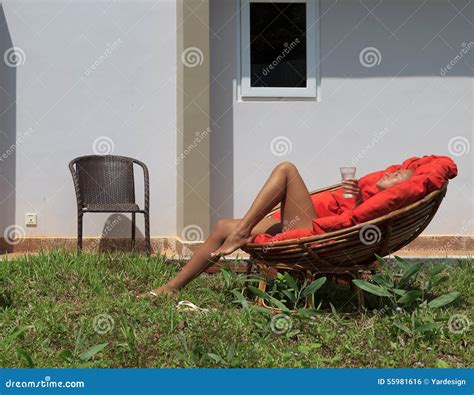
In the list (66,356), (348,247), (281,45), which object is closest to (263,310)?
(348,247)

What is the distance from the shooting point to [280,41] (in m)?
6.56

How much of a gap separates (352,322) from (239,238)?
2.70ft

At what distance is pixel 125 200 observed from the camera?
238 inches

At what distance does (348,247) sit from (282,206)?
1.85ft

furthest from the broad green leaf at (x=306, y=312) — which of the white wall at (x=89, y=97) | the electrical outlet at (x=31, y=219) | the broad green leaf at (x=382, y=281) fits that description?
the electrical outlet at (x=31, y=219)

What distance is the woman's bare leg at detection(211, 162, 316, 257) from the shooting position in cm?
383

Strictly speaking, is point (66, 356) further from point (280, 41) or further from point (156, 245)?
point (280, 41)

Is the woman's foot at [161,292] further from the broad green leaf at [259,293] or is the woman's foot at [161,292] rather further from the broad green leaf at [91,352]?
the broad green leaf at [91,352]

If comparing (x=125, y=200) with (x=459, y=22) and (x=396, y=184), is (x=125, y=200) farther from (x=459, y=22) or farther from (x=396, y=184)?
(x=459, y=22)

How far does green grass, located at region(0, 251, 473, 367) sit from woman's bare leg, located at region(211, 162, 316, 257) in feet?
1.29

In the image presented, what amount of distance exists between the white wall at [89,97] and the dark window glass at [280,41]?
862 mm

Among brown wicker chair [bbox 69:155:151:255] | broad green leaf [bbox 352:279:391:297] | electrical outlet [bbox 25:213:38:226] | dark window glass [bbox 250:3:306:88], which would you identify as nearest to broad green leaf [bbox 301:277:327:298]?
broad green leaf [bbox 352:279:391:297]

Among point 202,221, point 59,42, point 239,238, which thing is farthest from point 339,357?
point 59,42

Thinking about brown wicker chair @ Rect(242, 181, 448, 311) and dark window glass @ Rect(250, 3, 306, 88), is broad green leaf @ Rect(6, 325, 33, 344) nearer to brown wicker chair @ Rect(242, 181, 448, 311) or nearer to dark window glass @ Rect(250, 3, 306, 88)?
brown wicker chair @ Rect(242, 181, 448, 311)
